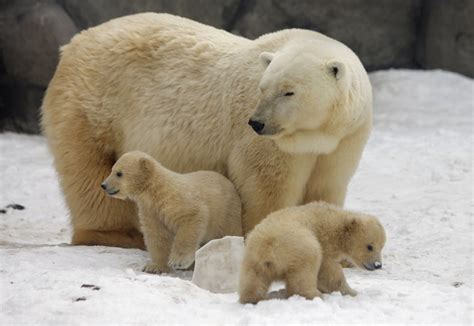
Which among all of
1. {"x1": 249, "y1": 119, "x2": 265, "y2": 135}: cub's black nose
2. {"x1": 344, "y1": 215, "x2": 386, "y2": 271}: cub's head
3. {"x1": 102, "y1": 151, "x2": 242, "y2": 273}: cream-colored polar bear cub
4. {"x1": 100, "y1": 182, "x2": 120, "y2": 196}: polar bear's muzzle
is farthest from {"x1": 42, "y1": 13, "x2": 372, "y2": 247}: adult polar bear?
{"x1": 344, "y1": 215, "x2": 386, "y2": 271}: cub's head

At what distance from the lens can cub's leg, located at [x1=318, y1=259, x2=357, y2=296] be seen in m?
3.84

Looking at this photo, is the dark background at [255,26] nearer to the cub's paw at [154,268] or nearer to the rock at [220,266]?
the cub's paw at [154,268]

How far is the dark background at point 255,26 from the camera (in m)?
9.94

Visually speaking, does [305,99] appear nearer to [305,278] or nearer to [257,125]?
[257,125]

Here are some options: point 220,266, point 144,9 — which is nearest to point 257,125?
point 220,266

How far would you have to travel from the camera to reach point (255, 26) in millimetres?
10156

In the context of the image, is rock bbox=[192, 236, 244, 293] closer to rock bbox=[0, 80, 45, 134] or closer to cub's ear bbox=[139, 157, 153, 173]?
cub's ear bbox=[139, 157, 153, 173]

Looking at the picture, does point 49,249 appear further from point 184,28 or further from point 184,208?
point 184,28

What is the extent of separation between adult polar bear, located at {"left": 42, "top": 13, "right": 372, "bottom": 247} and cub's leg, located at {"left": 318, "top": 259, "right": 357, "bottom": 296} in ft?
3.19

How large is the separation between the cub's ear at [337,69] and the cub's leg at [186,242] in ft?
3.46

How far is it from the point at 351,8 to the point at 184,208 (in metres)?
6.18

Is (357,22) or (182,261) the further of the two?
(357,22)

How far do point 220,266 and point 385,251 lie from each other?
192cm

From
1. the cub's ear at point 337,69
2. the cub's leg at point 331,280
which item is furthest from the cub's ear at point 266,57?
the cub's leg at point 331,280
